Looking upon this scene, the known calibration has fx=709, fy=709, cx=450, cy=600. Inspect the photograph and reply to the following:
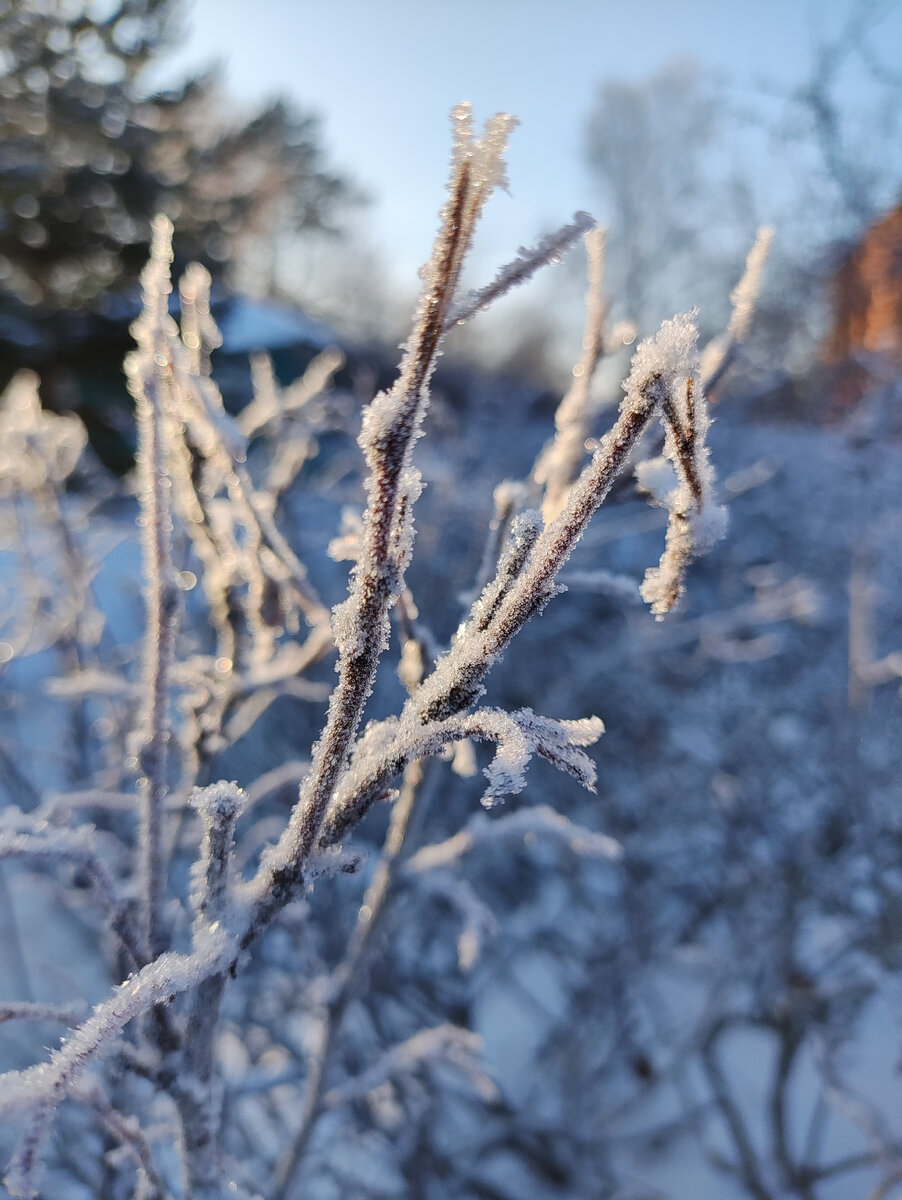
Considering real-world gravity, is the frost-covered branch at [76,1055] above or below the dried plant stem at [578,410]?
below

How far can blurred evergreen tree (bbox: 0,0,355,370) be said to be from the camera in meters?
6.16

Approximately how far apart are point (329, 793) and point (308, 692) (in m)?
0.60

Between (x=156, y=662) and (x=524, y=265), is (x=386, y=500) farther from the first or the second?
(x=156, y=662)

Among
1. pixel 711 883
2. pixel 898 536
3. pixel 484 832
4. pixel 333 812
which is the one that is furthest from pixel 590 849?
pixel 898 536

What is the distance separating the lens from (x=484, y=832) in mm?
910

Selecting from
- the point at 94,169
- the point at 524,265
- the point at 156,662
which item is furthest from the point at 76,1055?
the point at 94,169

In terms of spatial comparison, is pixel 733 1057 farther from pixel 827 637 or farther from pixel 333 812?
pixel 827 637

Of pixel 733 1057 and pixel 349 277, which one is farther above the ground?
pixel 349 277

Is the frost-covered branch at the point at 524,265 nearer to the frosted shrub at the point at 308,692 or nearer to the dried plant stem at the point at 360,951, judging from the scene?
the frosted shrub at the point at 308,692

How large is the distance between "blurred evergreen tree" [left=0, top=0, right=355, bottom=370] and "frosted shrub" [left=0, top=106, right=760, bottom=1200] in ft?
23.0

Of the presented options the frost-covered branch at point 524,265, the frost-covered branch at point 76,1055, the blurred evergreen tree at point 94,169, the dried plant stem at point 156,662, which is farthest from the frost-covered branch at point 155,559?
the blurred evergreen tree at point 94,169

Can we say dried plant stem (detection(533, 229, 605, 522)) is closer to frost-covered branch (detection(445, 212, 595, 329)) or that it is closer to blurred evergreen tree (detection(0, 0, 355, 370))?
frost-covered branch (detection(445, 212, 595, 329))

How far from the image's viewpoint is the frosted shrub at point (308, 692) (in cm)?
41

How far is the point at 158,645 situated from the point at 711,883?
9.40ft
